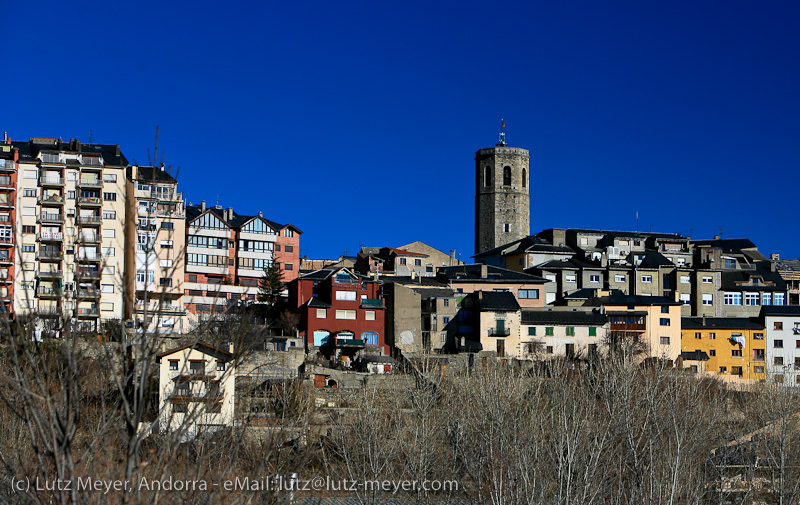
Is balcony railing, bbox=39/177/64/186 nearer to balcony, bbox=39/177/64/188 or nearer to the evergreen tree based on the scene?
balcony, bbox=39/177/64/188

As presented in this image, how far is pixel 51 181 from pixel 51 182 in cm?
15

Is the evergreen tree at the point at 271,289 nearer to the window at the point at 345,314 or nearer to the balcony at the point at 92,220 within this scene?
the window at the point at 345,314

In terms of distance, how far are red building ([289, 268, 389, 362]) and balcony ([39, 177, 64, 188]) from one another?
16.4 metres

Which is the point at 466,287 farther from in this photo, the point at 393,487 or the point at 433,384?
the point at 393,487

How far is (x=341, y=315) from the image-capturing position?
190ft

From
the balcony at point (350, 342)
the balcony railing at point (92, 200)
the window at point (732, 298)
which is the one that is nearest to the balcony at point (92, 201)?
the balcony railing at point (92, 200)

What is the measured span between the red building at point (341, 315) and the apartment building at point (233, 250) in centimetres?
834

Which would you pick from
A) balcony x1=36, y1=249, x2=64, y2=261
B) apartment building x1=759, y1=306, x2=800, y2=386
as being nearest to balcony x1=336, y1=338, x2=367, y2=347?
balcony x1=36, y1=249, x2=64, y2=261

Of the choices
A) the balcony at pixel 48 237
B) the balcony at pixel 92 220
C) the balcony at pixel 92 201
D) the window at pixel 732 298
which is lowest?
the window at pixel 732 298

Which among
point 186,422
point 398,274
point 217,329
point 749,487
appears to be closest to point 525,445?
point 749,487

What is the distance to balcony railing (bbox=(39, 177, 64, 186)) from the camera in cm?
5922

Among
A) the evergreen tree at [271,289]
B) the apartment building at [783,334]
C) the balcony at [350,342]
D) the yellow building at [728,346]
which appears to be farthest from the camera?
the apartment building at [783,334]

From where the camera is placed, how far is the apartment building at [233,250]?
6738 cm

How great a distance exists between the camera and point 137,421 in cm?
895
